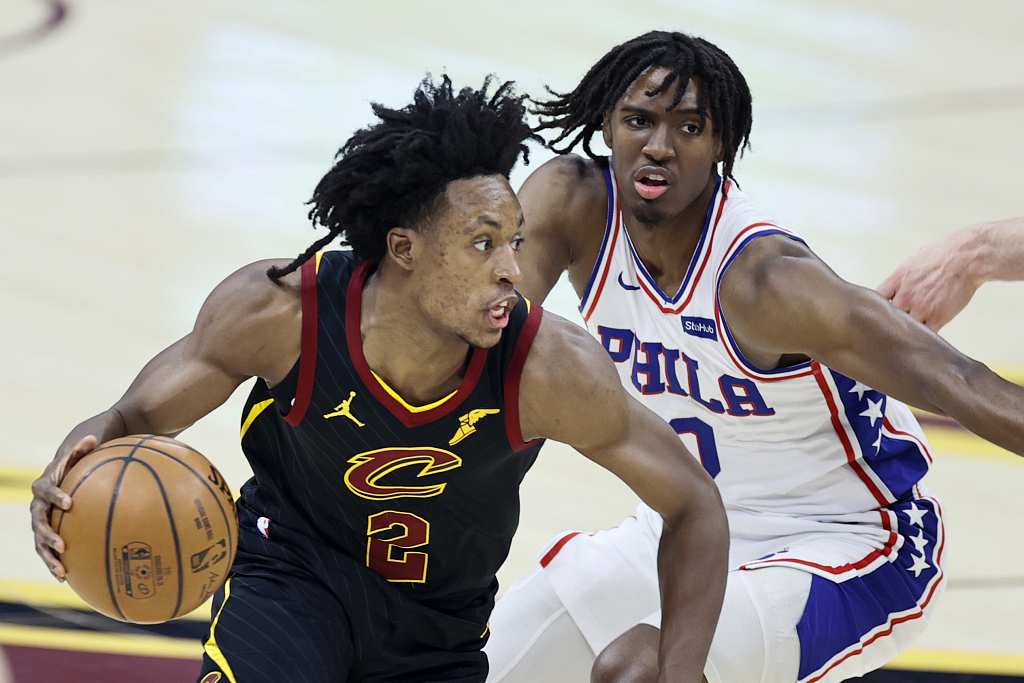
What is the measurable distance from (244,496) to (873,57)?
8.87 m

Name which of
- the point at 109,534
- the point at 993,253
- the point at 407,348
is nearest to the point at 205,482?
the point at 109,534

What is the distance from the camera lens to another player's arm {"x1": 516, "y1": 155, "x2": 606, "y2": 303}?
4137mm

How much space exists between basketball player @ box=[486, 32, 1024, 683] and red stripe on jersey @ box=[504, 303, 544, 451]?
74 cm

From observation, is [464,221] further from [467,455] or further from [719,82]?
[719,82]

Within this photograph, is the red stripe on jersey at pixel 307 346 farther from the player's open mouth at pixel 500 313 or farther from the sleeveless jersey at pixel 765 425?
the sleeveless jersey at pixel 765 425

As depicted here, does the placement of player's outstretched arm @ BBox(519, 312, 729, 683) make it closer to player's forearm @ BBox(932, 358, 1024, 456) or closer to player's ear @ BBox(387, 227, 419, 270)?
player's ear @ BBox(387, 227, 419, 270)

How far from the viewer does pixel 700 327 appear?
3.88 m

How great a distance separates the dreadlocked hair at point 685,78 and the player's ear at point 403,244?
2.74 ft

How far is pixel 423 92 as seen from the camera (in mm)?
3250

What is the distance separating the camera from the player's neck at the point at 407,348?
10.5ft

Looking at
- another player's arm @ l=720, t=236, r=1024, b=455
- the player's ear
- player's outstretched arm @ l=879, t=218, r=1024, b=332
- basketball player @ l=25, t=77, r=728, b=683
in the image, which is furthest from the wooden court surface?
the player's ear

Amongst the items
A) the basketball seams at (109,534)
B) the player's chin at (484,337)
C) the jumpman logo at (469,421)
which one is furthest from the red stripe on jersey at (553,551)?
the basketball seams at (109,534)

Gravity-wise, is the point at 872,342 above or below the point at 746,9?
below

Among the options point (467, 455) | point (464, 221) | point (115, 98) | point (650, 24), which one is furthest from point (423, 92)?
point (650, 24)
